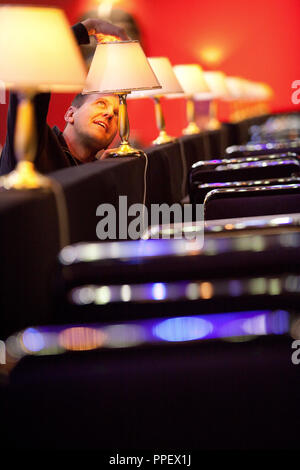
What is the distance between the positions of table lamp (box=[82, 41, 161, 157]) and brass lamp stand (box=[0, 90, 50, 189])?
43.7 inches

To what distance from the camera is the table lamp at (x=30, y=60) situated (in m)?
1.95

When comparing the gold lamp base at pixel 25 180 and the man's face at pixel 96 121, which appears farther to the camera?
the man's face at pixel 96 121

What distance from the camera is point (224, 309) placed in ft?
5.28

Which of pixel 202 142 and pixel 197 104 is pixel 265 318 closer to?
pixel 202 142

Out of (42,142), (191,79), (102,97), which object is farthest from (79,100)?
(191,79)

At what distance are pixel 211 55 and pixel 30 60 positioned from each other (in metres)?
12.5

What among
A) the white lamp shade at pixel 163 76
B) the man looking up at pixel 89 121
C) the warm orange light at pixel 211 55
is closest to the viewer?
the man looking up at pixel 89 121

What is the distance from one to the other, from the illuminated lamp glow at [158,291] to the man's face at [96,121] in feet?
6.74

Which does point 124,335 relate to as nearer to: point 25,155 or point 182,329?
point 182,329

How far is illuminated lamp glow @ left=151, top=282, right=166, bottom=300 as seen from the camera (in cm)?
149

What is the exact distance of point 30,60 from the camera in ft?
6.40

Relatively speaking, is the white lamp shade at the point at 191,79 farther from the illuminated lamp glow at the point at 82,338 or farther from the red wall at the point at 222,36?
the red wall at the point at 222,36

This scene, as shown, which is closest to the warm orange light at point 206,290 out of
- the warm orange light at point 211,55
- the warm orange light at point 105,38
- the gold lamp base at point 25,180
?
the gold lamp base at point 25,180

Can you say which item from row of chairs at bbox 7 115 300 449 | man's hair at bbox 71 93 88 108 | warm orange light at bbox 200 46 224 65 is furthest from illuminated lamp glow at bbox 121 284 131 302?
warm orange light at bbox 200 46 224 65
